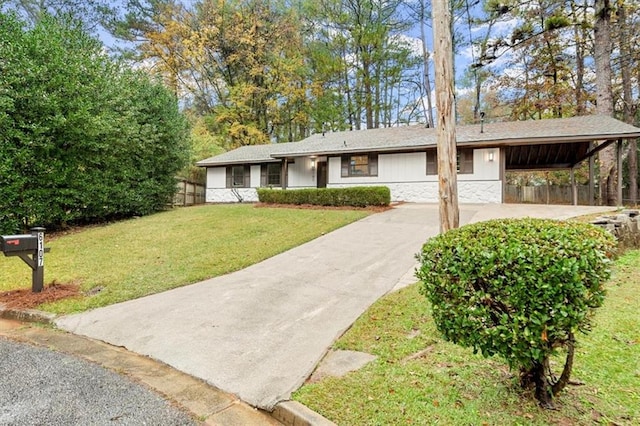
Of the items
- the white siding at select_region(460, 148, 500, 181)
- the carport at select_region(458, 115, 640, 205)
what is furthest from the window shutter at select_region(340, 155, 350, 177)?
the white siding at select_region(460, 148, 500, 181)

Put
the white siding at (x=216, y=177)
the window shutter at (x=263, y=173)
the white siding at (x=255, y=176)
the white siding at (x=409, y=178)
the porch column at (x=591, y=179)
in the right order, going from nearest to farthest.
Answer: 1. the porch column at (x=591, y=179)
2. the white siding at (x=409, y=178)
3. the window shutter at (x=263, y=173)
4. the white siding at (x=255, y=176)
5. the white siding at (x=216, y=177)

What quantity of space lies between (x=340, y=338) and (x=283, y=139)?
26.4m

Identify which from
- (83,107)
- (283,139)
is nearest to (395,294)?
(83,107)

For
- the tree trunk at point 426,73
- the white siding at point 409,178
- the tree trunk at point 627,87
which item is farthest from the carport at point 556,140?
the tree trunk at point 426,73

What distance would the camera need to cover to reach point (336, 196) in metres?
13.4

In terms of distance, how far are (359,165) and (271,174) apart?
520 centimetres

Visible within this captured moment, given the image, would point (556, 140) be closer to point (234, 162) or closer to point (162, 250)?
point (162, 250)

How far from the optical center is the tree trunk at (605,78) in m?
13.3

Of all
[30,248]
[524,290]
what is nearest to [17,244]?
[30,248]

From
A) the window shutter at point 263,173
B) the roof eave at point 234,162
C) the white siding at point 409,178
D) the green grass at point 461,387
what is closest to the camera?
the green grass at point 461,387

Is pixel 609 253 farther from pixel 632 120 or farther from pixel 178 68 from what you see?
pixel 178 68

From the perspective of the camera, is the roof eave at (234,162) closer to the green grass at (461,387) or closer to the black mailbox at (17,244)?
the black mailbox at (17,244)

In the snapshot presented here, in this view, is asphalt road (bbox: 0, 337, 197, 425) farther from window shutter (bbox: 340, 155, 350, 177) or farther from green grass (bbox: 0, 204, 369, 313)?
window shutter (bbox: 340, 155, 350, 177)

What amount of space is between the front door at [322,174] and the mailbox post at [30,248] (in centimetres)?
1336
